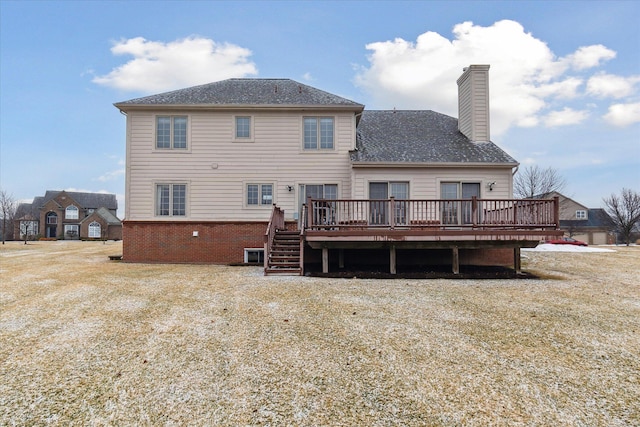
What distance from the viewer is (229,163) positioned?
14109 millimetres

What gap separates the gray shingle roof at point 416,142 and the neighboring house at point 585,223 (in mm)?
36633

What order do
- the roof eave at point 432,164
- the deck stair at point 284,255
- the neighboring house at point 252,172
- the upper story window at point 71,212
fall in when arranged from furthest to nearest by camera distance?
the upper story window at point 71,212 → the neighboring house at point 252,172 → the roof eave at point 432,164 → the deck stair at point 284,255

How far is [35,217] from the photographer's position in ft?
193

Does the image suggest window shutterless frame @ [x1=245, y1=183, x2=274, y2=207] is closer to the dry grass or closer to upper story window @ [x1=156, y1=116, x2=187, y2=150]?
upper story window @ [x1=156, y1=116, x2=187, y2=150]

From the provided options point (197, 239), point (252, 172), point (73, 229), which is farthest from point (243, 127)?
point (73, 229)

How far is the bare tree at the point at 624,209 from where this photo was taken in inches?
1596

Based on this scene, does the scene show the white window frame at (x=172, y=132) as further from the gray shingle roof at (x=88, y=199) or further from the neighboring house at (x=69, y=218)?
the gray shingle roof at (x=88, y=199)

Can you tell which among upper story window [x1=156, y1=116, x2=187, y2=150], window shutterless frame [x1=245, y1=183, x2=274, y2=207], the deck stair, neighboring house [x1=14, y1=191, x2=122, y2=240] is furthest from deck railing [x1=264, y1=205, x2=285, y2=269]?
neighboring house [x1=14, y1=191, x2=122, y2=240]

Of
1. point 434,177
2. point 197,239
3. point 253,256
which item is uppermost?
point 434,177

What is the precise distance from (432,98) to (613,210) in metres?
37.5

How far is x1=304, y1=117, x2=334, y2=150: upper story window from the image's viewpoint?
14.2 metres

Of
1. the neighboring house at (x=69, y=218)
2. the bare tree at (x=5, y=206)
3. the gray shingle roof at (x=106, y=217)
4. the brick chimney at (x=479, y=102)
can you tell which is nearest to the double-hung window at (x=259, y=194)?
the brick chimney at (x=479, y=102)

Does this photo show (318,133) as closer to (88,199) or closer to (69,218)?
(69,218)

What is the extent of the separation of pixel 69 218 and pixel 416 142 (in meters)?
62.4
